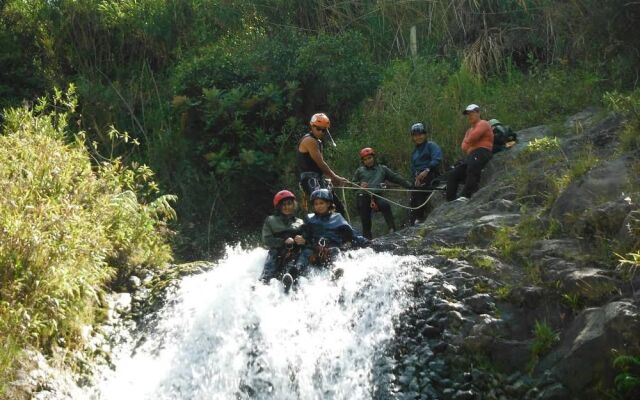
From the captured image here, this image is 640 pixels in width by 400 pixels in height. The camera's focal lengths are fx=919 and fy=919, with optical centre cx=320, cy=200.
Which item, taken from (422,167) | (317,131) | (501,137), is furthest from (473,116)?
(317,131)

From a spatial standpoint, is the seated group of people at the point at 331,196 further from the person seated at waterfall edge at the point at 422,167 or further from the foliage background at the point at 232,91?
the foliage background at the point at 232,91

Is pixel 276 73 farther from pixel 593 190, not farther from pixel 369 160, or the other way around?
pixel 593 190

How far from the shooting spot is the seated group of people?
1046cm

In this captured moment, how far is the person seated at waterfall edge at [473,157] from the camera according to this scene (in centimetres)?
1284

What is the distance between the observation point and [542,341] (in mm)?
7883

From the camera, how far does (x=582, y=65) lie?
16.6m

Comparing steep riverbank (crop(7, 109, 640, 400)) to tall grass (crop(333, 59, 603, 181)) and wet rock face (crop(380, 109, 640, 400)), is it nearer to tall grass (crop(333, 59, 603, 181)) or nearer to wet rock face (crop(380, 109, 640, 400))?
wet rock face (crop(380, 109, 640, 400))

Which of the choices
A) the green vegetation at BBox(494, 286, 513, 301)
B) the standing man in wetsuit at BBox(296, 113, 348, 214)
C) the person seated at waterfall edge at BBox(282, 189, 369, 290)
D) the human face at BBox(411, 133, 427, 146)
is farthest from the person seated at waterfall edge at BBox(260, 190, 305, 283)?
the human face at BBox(411, 133, 427, 146)

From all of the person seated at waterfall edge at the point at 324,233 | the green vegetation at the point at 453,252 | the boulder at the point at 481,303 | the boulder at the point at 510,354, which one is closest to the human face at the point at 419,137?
the person seated at waterfall edge at the point at 324,233

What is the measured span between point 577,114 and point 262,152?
5.94 meters

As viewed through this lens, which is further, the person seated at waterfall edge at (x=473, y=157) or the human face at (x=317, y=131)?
the person seated at waterfall edge at (x=473, y=157)

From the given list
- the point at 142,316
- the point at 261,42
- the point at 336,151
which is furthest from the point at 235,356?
the point at 261,42

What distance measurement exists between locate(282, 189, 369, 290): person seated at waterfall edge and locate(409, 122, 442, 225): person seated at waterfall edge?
2.25 meters

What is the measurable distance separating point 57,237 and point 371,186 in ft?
17.3
